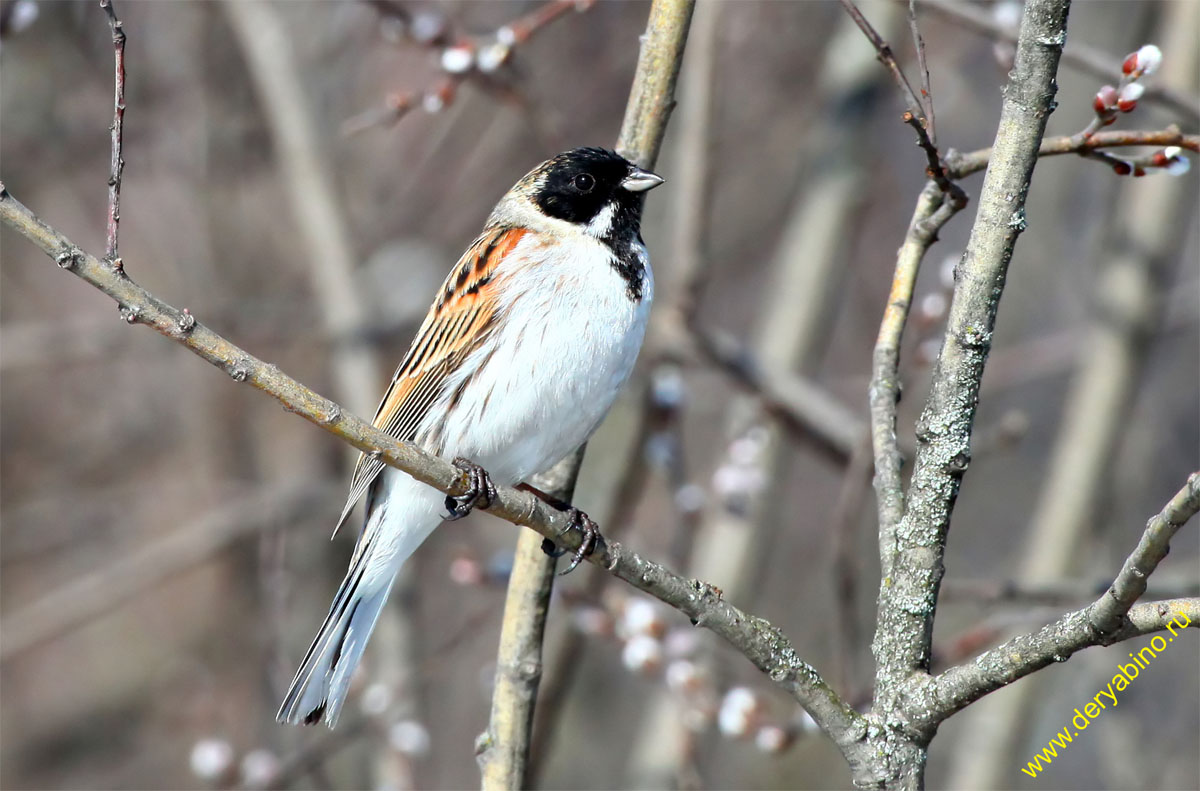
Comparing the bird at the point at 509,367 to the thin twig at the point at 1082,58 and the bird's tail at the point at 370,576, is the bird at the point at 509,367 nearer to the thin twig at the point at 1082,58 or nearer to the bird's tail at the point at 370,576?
the bird's tail at the point at 370,576

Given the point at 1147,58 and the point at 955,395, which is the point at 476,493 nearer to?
the point at 955,395

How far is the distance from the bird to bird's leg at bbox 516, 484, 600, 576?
0.02 m

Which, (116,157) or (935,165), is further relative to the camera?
(935,165)

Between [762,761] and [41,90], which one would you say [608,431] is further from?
[41,90]

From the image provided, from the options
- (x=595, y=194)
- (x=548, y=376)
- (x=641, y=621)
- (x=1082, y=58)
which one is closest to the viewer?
(x=548, y=376)

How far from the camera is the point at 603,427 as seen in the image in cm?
531

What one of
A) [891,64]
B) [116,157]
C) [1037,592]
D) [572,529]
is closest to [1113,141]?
[891,64]

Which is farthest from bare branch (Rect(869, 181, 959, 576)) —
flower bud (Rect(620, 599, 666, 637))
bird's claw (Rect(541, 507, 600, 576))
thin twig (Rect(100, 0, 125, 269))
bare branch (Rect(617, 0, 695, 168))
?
flower bud (Rect(620, 599, 666, 637))

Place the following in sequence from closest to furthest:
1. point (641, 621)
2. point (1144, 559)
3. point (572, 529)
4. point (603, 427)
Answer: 1. point (1144, 559)
2. point (572, 529)
3. point (641, 621)
4. point (603, 427)

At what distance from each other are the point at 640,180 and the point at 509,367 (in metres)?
0.60

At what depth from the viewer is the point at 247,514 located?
214 inches

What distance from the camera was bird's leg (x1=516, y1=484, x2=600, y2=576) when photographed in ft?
7.72

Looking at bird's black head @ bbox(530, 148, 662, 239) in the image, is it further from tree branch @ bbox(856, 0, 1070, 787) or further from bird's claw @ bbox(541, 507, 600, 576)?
tree branch @ bbox(856, 0, 1070, 787)

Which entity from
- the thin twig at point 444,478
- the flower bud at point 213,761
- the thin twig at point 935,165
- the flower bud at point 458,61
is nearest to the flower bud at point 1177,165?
the thin twig at point 935,165
